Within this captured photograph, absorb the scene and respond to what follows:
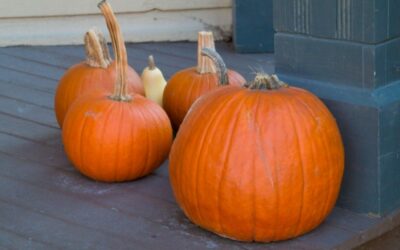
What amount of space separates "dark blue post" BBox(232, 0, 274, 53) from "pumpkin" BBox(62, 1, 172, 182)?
2005mm

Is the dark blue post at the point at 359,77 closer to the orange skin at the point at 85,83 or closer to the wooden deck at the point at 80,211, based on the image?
the wooden deck at the point at 80,211

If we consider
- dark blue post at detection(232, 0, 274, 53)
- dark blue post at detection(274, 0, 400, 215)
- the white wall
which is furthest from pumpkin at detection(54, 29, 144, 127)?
the white wall

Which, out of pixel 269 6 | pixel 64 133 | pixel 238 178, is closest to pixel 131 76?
pixel 64 133

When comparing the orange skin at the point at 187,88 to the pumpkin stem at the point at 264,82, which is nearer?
the pumpkin stem at the point at 264,82

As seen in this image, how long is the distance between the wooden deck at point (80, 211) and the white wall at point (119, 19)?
1.25 m

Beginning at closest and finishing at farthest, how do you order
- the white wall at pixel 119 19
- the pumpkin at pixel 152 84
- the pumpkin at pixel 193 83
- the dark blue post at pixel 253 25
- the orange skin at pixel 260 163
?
the orange skin at pixel 260 163, the pumpkin at pixel 193 83, the pumpkin at pixel 152 84, the dark blue post at pixel 253 25, the white wall at pixel 119 19

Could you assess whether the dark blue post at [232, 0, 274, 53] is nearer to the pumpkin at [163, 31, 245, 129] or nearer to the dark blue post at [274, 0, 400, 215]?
the pumpkin at [163, 31, 245, 129]

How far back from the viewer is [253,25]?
18.4 feet

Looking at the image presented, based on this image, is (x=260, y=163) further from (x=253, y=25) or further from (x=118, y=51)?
(x=253, y=25)

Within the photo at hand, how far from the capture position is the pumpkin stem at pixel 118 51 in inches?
140

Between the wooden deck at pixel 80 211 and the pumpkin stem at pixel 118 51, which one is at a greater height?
the pumpkin stem at pixel 118 51

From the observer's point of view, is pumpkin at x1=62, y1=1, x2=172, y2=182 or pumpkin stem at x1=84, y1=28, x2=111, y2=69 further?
pumpkin stem at x1=84, y1=28, x2=111, y2=69

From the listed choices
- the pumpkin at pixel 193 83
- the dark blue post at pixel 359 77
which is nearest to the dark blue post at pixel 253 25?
the pumpkin at pixel 193 83

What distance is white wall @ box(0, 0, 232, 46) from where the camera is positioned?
18.9ft
